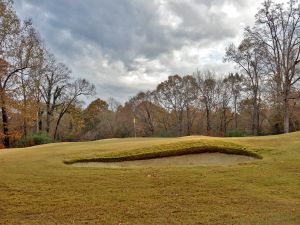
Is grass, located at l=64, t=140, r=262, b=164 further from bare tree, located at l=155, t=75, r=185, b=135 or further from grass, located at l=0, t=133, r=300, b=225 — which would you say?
bare tree, located at l=155, t=75, r=185, b=135

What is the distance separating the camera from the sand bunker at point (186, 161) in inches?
581

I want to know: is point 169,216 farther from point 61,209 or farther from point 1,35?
point 1,35

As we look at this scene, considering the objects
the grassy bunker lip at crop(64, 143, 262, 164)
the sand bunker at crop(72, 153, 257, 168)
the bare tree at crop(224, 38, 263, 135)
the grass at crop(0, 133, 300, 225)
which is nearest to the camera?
the grass at crop(0, 133, 300, 225)

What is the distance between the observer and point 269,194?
1066cm

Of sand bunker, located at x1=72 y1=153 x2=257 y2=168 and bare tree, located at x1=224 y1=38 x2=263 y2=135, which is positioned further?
bare tree, located at x1=224 y1=38 x2=263 y2=135

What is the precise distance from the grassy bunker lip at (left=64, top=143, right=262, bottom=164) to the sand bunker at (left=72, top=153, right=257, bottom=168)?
0.53ft

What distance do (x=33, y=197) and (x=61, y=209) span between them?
148 cm

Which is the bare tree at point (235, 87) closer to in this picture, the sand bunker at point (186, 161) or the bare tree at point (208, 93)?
the bare tree at point (208, 93)

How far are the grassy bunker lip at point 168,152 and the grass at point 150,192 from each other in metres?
0.12

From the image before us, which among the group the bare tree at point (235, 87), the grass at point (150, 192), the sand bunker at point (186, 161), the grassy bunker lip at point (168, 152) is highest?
the bare tree at point (235, 87)

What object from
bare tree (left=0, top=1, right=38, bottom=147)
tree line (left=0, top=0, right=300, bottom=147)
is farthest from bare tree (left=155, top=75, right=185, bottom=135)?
bare tree (left=0, top=1, right=38, bottom=147)

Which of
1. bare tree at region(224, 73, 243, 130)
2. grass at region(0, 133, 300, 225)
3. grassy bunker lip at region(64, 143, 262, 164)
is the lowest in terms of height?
grass at region(0, 133, 300, 225)

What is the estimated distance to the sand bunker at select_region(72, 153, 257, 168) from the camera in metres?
14.8

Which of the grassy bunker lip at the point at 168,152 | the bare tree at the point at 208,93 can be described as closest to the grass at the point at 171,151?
the grassy bunker lip at the point at 168,152
